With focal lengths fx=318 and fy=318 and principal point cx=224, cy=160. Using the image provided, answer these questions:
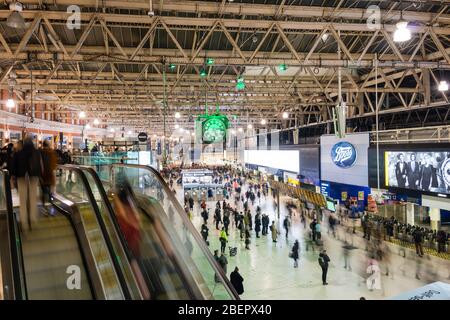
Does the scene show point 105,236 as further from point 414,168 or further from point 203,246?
point 414,168

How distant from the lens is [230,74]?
60.1ft

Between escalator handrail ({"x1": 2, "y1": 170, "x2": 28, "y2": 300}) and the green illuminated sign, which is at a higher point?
the green illuminated sign

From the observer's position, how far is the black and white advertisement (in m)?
10.8

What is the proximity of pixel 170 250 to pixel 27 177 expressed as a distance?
99.0 inches

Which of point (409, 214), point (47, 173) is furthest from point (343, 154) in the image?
point (47, 173)

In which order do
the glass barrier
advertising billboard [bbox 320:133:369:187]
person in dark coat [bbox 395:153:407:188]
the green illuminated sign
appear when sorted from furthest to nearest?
advertising billboard [bbox 320:133:369:187], person in dark coat [bbox 395:153:407:188], the green illuminated sign, the glass barrier

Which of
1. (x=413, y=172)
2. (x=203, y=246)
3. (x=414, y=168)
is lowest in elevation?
(x=203, y=246)

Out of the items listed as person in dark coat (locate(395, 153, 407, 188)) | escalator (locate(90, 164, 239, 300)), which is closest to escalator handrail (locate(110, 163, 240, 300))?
escalator (locate(90, 164, 239, 300))

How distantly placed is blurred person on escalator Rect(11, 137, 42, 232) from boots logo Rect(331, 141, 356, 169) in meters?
13.8

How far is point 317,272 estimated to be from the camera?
10.7m

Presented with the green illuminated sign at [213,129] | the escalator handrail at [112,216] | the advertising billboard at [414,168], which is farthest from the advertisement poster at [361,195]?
the escalator handrail at [112,216]

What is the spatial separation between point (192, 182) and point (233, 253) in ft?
26.8

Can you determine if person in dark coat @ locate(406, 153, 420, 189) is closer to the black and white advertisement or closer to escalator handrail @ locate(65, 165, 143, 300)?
the black and white advertisement
